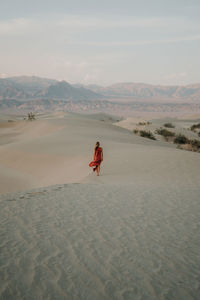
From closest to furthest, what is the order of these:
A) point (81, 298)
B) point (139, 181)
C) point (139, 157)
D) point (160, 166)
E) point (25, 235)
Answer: point (81, 298), point (25, 235), point (139, 181), point (160, 166), point (139, 157)

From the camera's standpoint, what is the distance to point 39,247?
163 inches

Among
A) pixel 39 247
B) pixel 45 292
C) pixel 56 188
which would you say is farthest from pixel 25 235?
pixel 56 188

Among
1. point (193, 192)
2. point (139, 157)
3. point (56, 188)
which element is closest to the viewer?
point (193, 192)

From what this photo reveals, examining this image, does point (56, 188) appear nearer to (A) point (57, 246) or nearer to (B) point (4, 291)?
(A) point (57, 246)

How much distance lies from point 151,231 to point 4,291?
2.71 m

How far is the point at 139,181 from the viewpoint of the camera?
880 centimetres

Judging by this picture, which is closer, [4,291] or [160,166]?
[4,291]

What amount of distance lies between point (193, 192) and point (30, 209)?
4431 millimetres

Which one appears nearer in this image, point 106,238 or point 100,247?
point 100,247

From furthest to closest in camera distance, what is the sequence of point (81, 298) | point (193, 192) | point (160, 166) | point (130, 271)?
point (160, 166) < point (193, 192) < point (130, 271) < point (81, 298)

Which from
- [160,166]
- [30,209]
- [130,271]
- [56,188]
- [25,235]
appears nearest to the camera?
[130,271]

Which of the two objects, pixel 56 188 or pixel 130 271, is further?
pixel 56 188

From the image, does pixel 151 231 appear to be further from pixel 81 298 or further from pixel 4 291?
pixel 4 291

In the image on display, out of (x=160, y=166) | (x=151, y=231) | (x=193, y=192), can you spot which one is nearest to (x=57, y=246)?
(x=151, y=231)
